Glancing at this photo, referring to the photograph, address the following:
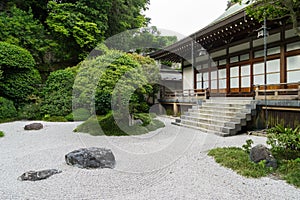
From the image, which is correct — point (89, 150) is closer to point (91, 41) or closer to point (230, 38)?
point (230, 38)

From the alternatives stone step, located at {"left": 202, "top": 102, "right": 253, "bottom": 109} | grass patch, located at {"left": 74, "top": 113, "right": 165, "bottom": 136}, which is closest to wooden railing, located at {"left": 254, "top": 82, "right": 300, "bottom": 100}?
stone step, located at {"left": 202, "top": 102, "right": 253, "bottom": 109}

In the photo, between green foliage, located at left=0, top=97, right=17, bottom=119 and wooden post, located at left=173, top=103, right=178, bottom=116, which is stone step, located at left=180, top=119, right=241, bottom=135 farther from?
green foliage, located at left=0, top=97, right=17, bottom=119

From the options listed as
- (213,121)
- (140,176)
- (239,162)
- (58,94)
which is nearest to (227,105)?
(213,121)

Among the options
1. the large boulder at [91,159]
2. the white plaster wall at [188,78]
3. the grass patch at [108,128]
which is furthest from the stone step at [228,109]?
the large boulder at [91,159]

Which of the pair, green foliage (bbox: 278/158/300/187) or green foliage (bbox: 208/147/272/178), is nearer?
green foliage (bbox: 278/158/300/187)

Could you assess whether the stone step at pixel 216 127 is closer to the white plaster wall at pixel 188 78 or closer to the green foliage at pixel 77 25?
the white plaster wall at pixel 188 78

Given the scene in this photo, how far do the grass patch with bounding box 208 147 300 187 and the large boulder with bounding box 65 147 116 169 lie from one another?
81.2 inches

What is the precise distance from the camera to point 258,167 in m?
3.09

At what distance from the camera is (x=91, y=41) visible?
39.5ft

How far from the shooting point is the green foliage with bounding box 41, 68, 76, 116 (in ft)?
31.4

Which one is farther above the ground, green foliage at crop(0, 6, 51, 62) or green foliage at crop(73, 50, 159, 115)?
green foliage at crop(0, 6, 51, 62)

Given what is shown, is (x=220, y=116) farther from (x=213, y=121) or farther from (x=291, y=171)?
(x=291, y=171)

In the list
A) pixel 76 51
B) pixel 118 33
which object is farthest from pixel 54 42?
pixel 118 33

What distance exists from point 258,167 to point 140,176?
1934mm
